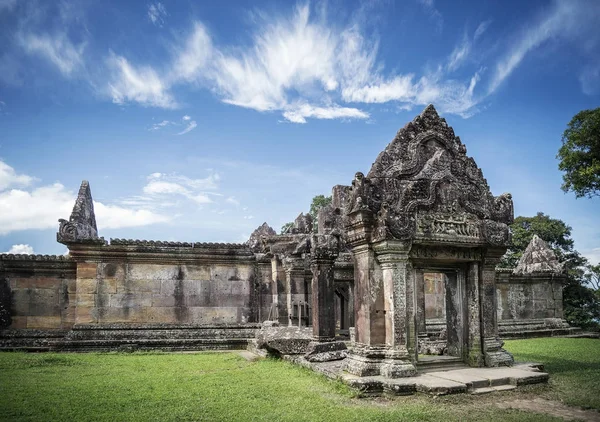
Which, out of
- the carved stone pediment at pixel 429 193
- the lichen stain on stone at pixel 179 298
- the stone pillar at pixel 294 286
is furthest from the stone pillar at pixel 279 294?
the carved stone pediment at pixel 429 193

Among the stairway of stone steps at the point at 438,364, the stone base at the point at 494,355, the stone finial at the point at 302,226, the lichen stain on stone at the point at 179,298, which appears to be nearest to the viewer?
the stairway of stone steps at the point at 438,364

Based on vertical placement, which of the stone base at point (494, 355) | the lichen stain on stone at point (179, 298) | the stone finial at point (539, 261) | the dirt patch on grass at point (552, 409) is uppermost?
the stone finial at point (539, 261)

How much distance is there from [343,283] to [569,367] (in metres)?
8.33

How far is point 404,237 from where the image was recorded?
27.1 ft

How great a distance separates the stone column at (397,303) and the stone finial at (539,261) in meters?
14.8

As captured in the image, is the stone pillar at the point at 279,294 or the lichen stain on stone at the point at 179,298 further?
the stone pillar at the point at 279,294

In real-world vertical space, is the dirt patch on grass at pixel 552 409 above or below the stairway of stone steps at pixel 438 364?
below

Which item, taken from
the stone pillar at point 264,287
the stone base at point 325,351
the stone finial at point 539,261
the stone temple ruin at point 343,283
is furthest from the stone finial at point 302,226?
the stone finial at point 539,261

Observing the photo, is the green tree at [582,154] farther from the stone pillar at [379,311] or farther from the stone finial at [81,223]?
the stone finial at [81,223]

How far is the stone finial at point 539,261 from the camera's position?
21413mm

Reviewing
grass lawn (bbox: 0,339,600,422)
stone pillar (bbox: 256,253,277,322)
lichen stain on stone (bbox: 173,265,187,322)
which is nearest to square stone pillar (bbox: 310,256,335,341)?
grass lawn (bbox: 0,339,600,422)

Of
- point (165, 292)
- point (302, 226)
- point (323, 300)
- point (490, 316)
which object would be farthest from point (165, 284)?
point (490, 316)

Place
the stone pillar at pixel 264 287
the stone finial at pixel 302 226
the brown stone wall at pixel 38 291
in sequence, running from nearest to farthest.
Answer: the brown stone wall at pixel 38 291
the stone pillar at pixel 264 287
the stone finial at pixel 302 226

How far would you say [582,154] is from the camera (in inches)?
698
